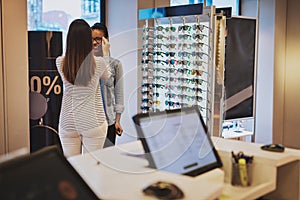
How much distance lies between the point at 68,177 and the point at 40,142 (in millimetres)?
2116

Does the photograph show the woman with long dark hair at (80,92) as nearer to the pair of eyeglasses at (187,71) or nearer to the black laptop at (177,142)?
the pair of eyeglasses at (187,71)

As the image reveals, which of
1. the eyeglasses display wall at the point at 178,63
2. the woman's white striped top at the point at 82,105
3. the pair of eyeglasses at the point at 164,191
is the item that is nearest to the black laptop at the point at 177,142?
the pair of eyeglasses at the point at 164,191

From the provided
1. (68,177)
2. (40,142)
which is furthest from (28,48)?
(68,177)

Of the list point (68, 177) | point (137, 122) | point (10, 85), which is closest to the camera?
point (68, 177)

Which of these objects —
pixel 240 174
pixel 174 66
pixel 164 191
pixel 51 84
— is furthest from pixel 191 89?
pixel 164 191

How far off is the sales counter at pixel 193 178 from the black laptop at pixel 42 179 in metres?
0.10

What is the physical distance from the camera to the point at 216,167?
1511 mm

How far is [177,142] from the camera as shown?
1440 millimetres

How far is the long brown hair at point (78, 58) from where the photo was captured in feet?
8.36

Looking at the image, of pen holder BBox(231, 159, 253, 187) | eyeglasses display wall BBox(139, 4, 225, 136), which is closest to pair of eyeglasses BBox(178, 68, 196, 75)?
eyeglasses display wall BBox(139, 4, 225, 136)

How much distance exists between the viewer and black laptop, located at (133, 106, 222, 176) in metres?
1.34

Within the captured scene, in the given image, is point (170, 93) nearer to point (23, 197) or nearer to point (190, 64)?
point (190, 64)

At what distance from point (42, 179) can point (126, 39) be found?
120 inches

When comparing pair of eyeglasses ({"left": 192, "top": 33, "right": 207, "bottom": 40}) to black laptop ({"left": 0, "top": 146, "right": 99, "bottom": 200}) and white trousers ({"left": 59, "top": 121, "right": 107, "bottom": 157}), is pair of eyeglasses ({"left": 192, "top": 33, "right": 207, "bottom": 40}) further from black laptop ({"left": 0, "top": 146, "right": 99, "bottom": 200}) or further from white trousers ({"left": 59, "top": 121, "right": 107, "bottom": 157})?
black laptop ({"left": 0, "top": 146, "right": 99, "bottom": 200})
